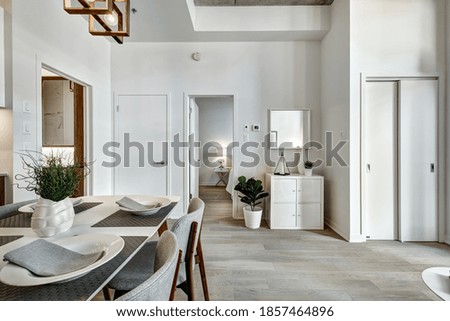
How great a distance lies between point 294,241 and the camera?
9.82 feet

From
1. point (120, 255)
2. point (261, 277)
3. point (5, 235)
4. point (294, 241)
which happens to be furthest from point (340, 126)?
point (5, 235)

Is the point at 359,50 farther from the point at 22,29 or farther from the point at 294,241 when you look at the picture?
the point at 22,29

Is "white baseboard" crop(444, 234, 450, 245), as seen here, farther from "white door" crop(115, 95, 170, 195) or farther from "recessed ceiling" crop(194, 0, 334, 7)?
"white door" crop(115, 95, 170, 195)

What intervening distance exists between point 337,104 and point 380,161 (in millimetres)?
896

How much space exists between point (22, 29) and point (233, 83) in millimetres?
2552

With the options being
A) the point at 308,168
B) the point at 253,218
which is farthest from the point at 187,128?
the point at 308,168

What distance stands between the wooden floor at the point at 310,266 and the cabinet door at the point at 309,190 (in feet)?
1.49

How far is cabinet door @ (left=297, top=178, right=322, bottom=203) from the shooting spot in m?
3.45

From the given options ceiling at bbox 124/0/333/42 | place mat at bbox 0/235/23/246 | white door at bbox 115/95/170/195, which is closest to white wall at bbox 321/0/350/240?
ceiling at bbox 124/0/333/42

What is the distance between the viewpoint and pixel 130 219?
1.37 meters

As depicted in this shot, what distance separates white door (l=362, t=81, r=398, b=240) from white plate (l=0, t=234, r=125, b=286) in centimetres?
293

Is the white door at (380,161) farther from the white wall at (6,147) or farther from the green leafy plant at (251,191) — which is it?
the white wall at (6,147)

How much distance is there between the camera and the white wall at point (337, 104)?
302cm
